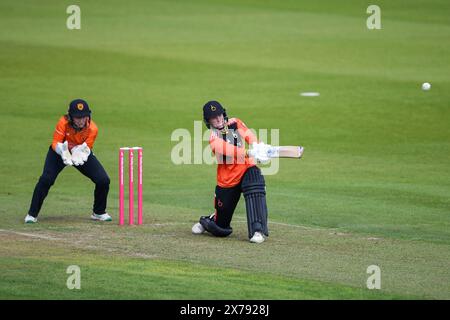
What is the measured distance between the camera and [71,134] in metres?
16.4

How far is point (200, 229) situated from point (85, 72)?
707 inches

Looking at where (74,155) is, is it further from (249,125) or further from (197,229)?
(249,125)

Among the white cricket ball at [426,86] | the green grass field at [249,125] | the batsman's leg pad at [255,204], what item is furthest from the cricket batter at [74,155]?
the white cricket ball at [426,86]

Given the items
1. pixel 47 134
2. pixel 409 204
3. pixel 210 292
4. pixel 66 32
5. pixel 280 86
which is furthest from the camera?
pixel 66 32

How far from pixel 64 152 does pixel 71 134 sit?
34cm

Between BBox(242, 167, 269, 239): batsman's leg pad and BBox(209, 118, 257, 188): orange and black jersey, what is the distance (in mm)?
183

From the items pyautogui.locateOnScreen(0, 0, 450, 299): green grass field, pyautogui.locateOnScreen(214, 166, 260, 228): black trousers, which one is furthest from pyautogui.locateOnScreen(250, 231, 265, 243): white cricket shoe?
pyautogui.locateOnScreen(214, 166, 260, 228): black trousers

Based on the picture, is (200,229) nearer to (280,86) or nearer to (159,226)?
(159,226)

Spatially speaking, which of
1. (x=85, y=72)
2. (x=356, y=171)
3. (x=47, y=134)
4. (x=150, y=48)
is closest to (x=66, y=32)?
(x=150, y=48)

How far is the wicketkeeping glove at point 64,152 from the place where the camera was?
637 inches

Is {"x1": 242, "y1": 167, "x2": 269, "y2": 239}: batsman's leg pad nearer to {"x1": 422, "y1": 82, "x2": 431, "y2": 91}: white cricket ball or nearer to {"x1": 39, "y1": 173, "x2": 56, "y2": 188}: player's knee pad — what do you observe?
{"x1": 39, "y1": 173, "x2": 56, "y2": 188}: player's knee pad

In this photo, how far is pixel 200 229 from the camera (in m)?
15.8

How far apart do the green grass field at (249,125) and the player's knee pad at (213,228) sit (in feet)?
0.60

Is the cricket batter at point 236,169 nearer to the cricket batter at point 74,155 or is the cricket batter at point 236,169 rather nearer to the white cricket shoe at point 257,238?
the white cricket shoe at point 257,238
